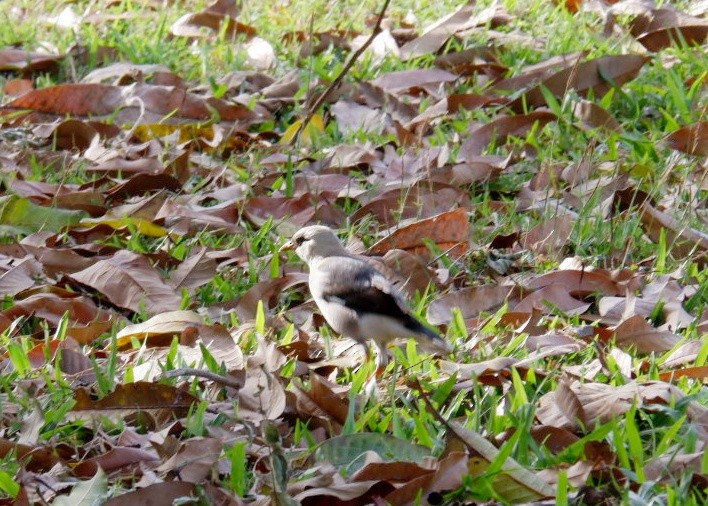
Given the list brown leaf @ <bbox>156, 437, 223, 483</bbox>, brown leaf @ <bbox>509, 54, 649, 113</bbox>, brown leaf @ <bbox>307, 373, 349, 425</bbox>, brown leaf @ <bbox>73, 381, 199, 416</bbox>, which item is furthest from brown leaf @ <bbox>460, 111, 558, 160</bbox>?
brown leaf @ <bbox>156, 437, 223, 483</bbox>

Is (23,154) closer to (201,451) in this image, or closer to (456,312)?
(456,312)

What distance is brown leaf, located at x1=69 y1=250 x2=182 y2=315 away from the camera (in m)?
4.88

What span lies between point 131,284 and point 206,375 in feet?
3.85

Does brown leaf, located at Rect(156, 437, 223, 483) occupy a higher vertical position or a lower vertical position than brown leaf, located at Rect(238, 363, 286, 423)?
higher

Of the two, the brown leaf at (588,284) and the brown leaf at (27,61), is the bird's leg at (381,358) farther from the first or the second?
the brown leaf at (27,61)

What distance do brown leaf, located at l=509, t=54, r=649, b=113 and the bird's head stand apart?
2096 mm

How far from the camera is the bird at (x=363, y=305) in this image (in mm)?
4281

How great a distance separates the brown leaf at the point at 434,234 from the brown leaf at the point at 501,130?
1004 mm

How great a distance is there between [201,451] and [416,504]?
2.19 ft

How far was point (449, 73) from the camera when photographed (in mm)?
7262

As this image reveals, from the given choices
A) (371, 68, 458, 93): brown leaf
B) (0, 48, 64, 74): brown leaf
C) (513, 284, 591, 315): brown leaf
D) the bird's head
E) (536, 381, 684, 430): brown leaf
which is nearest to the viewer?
(536, 381, 684, 430): brown leaf

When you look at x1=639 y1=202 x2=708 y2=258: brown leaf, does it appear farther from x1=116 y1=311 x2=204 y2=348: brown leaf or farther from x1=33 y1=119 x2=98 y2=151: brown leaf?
x1=33 y1=119 x2=98 y2=151: brown leaf

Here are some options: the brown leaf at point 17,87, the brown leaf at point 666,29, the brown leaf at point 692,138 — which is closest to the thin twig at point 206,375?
the brown leaf at point 692,138

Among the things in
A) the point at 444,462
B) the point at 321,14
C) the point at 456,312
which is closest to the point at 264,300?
the point at 456,312
